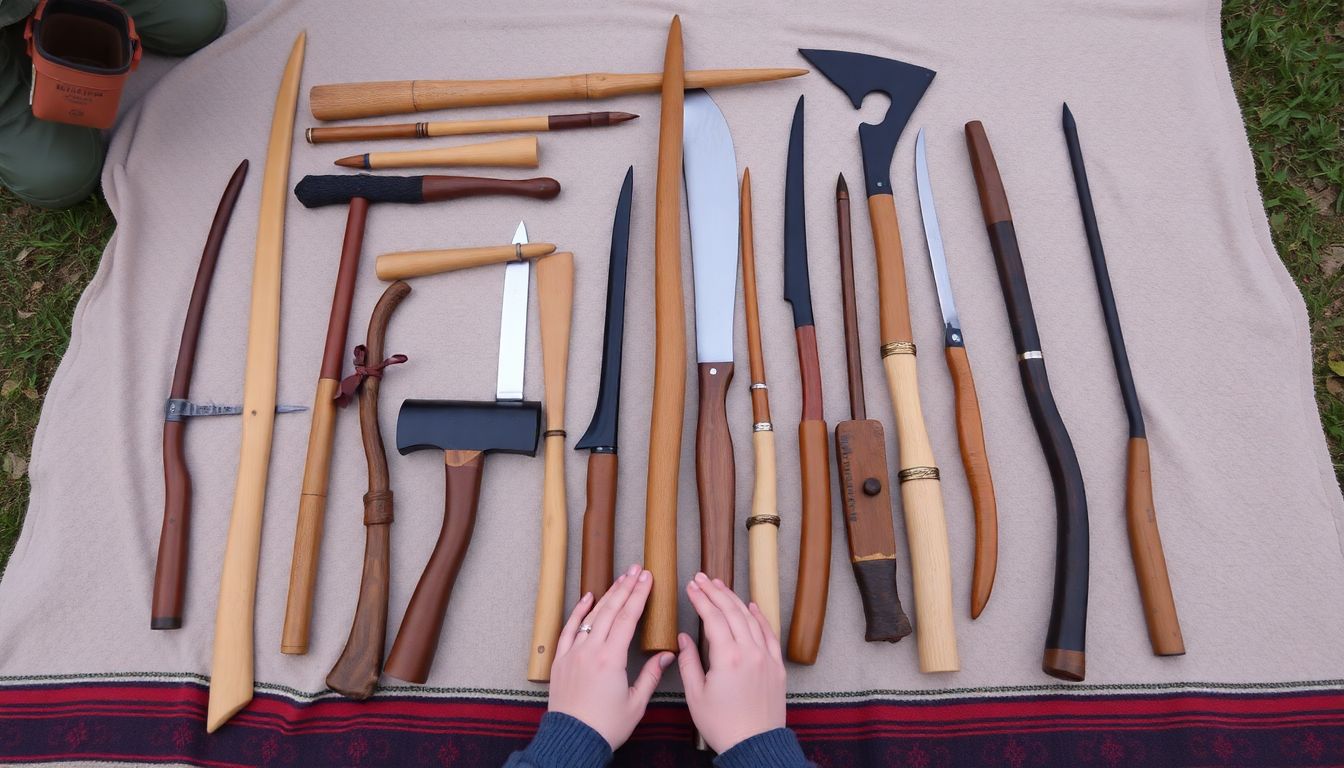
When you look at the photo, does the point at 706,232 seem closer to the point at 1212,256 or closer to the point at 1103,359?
the point at 1103,359

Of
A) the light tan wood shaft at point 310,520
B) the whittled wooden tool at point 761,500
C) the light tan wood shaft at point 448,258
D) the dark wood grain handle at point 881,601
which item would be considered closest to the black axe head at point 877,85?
the whittled wooden tool at point 761,500

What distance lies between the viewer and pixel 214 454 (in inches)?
64.7

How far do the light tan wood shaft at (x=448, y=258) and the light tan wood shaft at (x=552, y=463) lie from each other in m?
0.04

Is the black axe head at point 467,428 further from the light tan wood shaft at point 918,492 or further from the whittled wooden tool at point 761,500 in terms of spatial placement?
the light tan wood shaft at point 918,492

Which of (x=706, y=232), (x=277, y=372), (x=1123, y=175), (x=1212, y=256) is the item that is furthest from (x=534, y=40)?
(x=1212, y=256)

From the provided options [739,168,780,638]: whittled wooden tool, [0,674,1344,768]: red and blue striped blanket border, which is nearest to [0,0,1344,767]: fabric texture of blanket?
[0,674,1344,768]: red and blue striped blanket border

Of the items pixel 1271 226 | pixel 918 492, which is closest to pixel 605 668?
pixel 918 492

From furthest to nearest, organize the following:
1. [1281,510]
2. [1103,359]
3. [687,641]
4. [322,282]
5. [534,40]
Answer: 1. [534,40]
2. [322,282]
3. [1103,359]
4. [1281,510]
5. [687,641]

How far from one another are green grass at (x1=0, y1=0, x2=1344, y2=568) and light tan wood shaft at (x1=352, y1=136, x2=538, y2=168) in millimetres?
775

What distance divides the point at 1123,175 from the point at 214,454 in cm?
212

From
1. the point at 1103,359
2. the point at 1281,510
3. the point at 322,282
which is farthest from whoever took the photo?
the point at 322,282

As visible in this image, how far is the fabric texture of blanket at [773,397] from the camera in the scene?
4.71 ft

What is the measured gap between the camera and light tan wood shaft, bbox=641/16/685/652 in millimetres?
1384

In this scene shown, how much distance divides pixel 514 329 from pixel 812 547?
76cm
